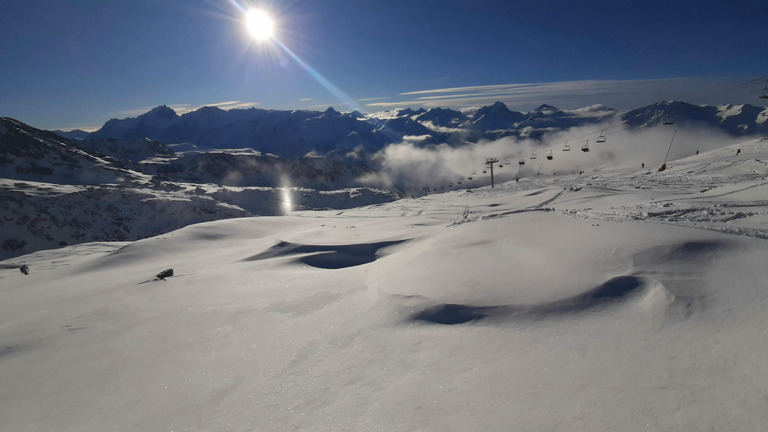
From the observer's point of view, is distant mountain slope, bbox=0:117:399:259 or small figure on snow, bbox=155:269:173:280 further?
distant mountain slope, bbox=0:117:399:259

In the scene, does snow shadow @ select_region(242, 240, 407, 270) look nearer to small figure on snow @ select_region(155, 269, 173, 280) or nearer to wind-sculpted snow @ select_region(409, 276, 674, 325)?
small figure on snow @ select_region(155, 269, 173, 280)

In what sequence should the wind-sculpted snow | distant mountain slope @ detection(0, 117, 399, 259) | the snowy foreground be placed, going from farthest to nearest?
1. distant mountain slope @ detection(0, 117, 399, 259)
2. the wind-sculpted snow
3. the snowy foreground

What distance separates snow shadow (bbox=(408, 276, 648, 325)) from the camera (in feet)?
14.0

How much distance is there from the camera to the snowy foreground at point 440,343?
2.77 m

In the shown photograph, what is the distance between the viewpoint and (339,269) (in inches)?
328

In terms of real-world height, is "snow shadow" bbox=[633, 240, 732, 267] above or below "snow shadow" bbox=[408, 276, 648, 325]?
above

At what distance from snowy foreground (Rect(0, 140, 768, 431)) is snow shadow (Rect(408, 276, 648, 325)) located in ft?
0.08

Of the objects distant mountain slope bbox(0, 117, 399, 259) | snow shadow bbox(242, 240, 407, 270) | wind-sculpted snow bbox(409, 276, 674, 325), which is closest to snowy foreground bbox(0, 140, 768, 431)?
A: wind-sculpted snow bbox(409, 276, 674, 325)

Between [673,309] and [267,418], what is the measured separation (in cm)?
437

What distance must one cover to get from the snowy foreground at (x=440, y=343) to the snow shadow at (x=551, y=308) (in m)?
0.03

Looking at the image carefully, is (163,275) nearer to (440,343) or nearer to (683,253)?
(440,343)

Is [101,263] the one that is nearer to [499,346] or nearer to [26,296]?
[26,296]

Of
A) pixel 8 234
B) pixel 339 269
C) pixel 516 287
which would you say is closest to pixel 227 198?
pixel 8 234

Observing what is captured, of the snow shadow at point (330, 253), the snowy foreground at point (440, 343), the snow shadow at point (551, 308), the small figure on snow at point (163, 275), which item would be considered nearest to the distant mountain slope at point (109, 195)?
the small figure on snow at point (163, 275)
